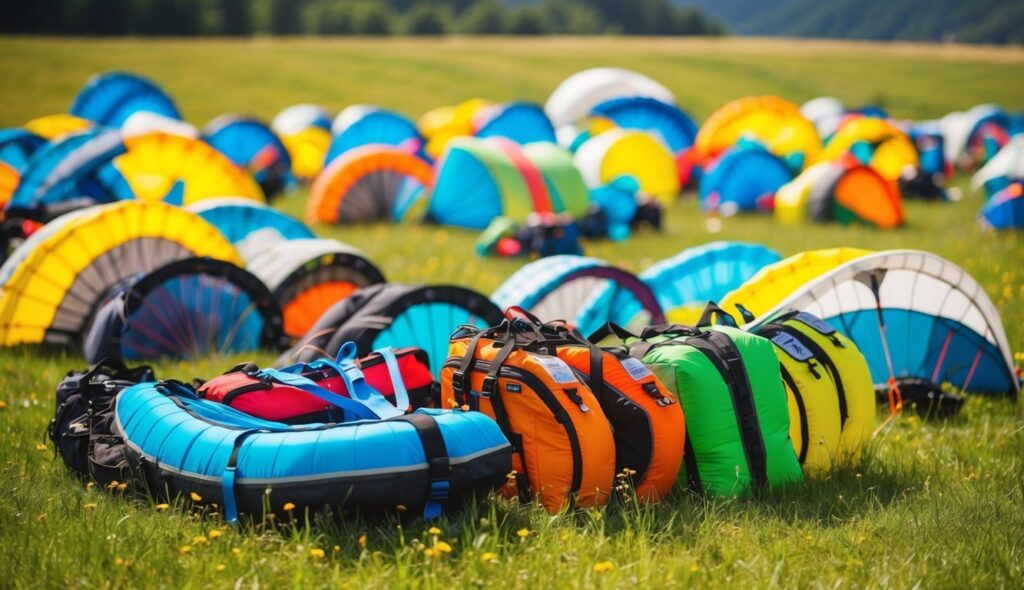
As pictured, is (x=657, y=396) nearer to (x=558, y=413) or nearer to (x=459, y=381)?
(x=558, y=413)

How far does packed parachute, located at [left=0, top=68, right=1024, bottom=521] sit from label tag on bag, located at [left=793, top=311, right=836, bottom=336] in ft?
0.05

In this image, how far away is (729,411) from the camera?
4.35 m

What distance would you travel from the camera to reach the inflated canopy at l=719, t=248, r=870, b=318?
6074mm

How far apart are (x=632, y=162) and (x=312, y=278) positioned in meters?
11.4

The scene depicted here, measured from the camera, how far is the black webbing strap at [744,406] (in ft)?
14.3

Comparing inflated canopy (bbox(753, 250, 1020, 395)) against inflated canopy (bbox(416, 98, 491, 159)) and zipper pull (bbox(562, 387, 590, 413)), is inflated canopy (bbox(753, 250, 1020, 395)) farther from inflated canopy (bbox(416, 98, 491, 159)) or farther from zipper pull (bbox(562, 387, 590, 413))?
inflated canopy (bbox(416, 98, 491, 159))

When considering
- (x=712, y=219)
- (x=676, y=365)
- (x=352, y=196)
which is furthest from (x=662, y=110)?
(x=676, y=365)

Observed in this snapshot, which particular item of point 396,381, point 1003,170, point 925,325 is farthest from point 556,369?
point 1003,170

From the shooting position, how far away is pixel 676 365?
438 cm

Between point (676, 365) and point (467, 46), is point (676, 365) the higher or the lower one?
the lower one

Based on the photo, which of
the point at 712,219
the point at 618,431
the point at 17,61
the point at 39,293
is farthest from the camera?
the point at 17,61

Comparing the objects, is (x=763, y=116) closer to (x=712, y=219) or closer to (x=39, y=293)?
(x=712, y=219)

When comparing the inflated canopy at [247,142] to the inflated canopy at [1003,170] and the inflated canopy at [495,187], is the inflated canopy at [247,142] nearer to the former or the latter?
the inflated canopy at [495,187]

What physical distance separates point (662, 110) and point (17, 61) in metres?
30.4
